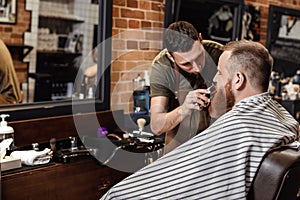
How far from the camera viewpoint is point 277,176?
48.0 inches

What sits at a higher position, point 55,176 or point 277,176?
point 277,176

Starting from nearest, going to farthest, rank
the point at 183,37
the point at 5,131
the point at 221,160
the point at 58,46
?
1. the point at 221,160
2. the point at 5,131
3. the point at 183,37
4. the point at 58,46

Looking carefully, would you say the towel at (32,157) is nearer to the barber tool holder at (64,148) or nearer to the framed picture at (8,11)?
the barber tool holder at (64,148)

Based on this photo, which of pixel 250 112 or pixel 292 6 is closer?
pixel 250 112

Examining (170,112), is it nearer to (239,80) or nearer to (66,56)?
(239,80)

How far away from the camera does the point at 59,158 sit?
194 cm

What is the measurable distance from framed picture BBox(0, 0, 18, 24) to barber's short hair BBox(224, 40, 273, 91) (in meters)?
1.27

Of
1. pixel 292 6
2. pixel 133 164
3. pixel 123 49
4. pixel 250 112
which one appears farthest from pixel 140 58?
pixel 292 6

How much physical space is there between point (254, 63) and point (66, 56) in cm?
141

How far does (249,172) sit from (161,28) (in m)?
1.89

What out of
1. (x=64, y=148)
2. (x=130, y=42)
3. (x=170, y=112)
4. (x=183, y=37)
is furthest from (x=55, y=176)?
(x=130, y=42)

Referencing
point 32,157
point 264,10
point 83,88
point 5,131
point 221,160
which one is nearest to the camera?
point 221,160

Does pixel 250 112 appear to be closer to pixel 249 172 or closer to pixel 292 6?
pixel 249 172

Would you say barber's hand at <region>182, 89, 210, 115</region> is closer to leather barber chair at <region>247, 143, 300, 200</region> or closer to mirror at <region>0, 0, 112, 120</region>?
leather barber chair at <region>247, 143, 300, 200</region>
